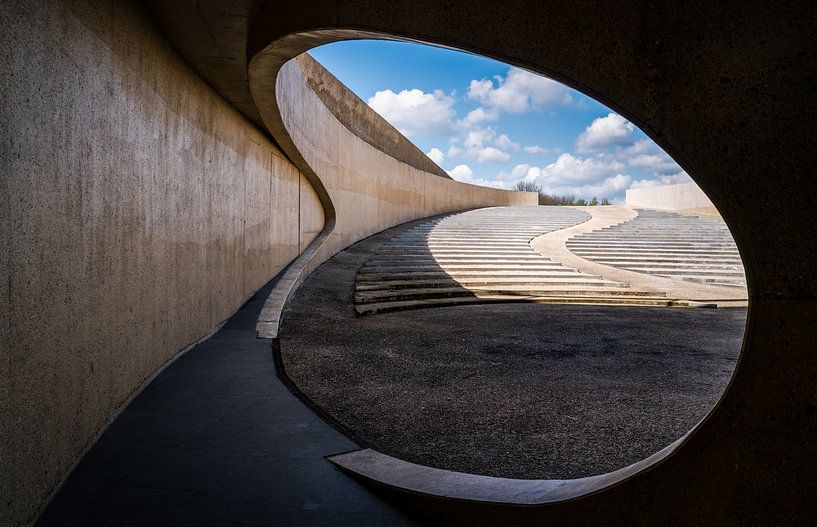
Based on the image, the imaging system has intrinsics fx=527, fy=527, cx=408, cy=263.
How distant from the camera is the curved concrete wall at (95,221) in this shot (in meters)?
2.59

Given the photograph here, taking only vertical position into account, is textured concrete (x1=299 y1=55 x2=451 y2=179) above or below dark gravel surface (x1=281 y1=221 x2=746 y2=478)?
above

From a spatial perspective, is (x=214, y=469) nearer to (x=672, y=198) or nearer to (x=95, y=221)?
(x=95, y=221)

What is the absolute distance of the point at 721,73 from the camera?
1950mm

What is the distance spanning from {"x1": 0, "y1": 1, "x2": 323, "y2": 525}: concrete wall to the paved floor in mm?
199

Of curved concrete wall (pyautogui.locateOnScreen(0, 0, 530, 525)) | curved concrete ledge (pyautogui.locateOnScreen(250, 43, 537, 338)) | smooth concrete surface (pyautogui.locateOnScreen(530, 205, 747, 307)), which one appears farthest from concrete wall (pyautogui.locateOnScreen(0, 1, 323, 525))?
smooth concrete surface (pyautogui.locateOnScreen(530, 205, 747, 307))

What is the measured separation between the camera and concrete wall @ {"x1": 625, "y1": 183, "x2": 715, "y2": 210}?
26003 mm

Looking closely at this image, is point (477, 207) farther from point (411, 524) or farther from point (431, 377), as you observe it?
point (411, 524)

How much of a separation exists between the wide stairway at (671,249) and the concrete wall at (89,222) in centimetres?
1202

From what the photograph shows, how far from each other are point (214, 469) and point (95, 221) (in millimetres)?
1870

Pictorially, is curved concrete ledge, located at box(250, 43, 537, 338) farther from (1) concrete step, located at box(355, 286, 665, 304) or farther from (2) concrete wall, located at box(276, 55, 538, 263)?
(1) concrete step, located at box(355, 286, 665, 304)

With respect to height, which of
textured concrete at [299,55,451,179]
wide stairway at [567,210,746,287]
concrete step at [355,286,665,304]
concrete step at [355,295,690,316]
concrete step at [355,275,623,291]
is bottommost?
concrete step at [355,295,690,316]

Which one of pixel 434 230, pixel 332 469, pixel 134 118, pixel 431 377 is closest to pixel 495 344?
pixel 431 377

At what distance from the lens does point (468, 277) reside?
12.4 m

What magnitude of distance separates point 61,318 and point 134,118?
2.02 meters
